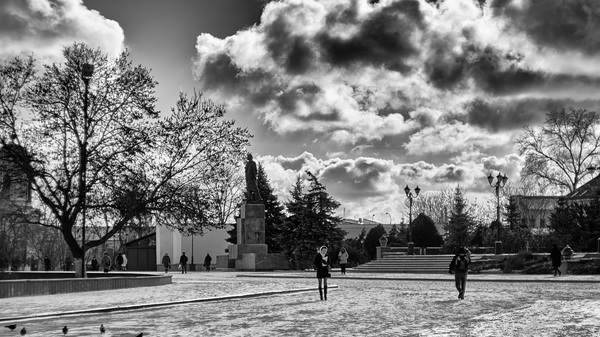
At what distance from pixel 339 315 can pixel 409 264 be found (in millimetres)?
32554

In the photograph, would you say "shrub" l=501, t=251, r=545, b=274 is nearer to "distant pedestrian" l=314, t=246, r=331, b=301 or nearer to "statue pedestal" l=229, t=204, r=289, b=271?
"statue pedestal" l=229, t=204, r=289, b=271

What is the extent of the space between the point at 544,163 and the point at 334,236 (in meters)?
21.1

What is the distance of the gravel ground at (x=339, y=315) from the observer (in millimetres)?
12898

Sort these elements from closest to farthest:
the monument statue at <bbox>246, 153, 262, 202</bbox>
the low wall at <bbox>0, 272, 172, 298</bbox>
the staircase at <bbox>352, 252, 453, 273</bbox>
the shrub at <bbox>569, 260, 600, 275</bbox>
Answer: the low wall at <bbox>0, 272, 172, 298</bbox>, the shrub at <bbox>569, 260, 600, 275</bbox>, the staircase at <bbox>352, 252, 453, 273</bbox>, the monument statue at <bbox>246, 153, 262, 202</bbox>

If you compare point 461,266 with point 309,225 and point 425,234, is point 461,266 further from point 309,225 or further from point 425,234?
point 425,234

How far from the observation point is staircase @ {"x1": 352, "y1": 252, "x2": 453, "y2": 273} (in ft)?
150

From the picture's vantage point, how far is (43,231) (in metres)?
80.9

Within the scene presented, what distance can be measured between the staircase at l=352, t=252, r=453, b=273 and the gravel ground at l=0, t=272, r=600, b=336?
21.9 metres

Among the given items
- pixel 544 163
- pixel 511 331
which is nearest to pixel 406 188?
pixel 544 163

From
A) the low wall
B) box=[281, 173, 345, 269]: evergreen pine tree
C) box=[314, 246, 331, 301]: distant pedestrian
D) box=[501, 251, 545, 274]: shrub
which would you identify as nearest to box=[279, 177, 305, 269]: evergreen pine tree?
box=[281, 173, 345, 269]: evergreen pine tree

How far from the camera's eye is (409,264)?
157 ft

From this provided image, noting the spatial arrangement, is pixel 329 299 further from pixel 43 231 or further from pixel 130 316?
pixel 43 231

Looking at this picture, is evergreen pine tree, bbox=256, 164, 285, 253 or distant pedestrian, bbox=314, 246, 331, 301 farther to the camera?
evergreen pine tree, bbox=256, 164, 285, 253

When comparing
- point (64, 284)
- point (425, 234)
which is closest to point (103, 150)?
point (64, 284)
